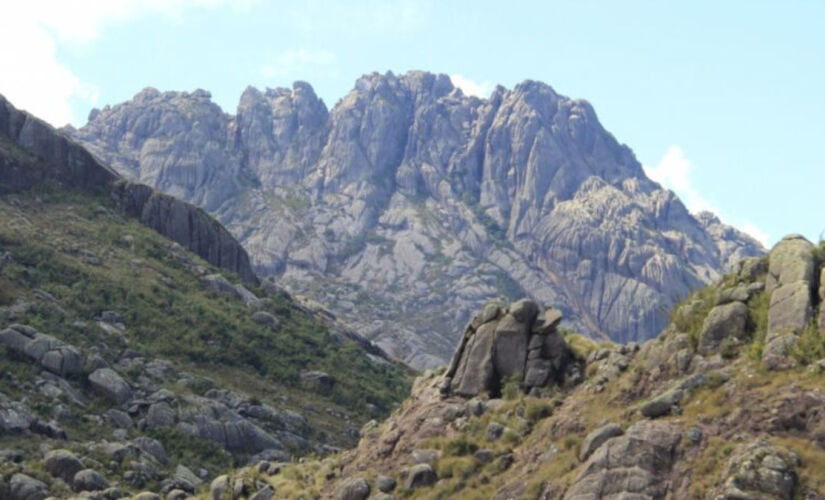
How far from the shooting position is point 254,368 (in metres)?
107

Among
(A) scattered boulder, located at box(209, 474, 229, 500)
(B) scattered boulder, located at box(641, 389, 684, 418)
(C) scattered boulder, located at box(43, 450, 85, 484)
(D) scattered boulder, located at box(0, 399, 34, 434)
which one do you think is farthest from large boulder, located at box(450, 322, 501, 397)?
(D) scattered boulder, located at box(0, 399, 34, 434)

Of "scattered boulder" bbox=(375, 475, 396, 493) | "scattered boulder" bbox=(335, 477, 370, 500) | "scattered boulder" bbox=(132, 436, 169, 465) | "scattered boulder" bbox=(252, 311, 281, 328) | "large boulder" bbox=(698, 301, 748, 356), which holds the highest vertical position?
"scattered boulder" bbox=(252, 311, 281, 328)

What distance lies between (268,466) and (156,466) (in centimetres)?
2322

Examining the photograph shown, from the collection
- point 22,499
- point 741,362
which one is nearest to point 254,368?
point 22,499

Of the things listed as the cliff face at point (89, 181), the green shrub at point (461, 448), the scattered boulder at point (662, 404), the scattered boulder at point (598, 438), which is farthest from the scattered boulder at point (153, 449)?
the cliff face at point (89, 181)

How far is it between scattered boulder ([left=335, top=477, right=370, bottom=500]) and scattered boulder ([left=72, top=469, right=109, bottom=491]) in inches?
1002

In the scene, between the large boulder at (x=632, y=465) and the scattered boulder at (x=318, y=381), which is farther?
the scattered boulder at (x=318, y=381)

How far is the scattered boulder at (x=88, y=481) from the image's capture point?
200ft

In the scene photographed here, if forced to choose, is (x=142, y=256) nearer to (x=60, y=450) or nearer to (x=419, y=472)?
(x=60, y=450)

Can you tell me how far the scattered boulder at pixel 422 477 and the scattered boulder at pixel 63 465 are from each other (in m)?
30.9

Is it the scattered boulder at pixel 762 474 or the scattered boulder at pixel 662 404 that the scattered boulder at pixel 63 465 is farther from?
the scattered boulder at pixel 762 474

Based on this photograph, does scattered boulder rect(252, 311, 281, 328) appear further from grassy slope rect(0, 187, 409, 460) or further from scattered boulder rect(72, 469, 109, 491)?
scattered boulder rect(72, 469, 109, 491)

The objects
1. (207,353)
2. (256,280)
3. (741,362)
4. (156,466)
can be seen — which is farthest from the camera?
(256,280)

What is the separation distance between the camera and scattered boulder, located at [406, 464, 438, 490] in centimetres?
4034
